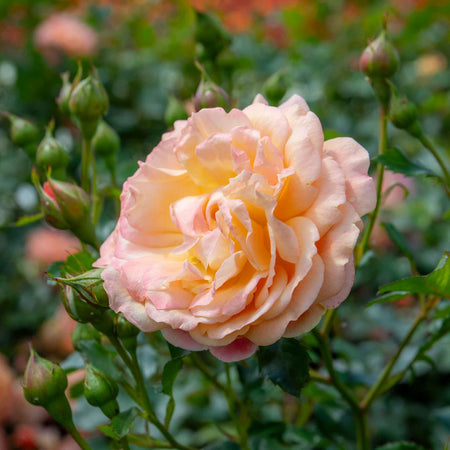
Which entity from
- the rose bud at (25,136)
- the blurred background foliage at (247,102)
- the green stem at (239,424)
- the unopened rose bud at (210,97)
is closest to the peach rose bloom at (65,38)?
the blurred background foliage at (247,102)

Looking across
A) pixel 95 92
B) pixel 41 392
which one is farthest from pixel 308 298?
pixel 95 92

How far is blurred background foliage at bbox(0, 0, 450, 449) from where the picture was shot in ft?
3.64

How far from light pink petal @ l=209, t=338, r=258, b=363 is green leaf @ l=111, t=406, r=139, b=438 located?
0.12 meters

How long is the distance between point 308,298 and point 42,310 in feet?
4.46

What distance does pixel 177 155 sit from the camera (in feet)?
1.58

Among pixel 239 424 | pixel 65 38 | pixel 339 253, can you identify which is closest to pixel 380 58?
pixel 339 253

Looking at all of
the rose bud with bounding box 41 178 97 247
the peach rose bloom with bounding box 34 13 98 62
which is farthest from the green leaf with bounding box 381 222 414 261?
the peach rose bloom with bounding box 34 13 98 62

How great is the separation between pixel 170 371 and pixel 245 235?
138 millimetres

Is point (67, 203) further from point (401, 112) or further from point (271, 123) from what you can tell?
point (401, 112)

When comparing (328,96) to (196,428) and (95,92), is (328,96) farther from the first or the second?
(95,92)

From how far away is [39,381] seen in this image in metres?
0.51

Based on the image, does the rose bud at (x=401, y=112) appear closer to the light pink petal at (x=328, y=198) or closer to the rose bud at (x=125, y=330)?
the light pink petal at (x=328, y=198)

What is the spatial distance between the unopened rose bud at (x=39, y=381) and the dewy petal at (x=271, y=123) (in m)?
0.27

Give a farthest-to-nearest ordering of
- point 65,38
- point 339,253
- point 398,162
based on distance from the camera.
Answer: point 65,38 → point 398,162 → point 339,253
